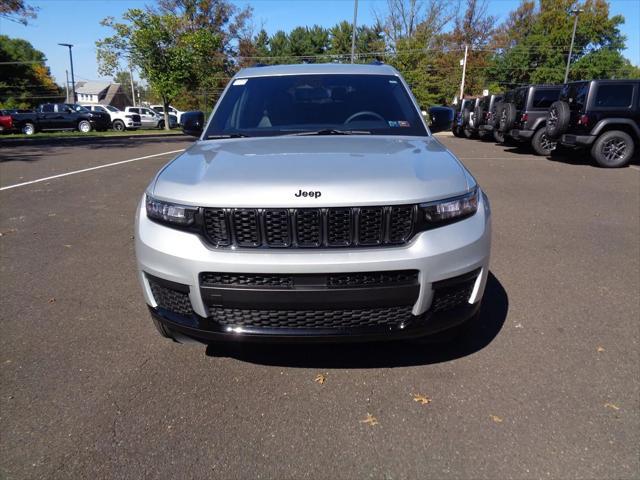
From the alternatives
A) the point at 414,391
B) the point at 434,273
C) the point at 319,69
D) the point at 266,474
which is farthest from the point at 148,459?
the point at 319,69

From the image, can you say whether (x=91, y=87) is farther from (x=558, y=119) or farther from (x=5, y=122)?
(x=558, y=119)

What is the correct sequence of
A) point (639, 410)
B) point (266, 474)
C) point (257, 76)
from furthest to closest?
1. point (257, 76)
2. point (639, 410)
3. point (266, 474)

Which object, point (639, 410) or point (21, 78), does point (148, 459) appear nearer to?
point (639, 410)

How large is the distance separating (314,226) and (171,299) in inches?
32.8

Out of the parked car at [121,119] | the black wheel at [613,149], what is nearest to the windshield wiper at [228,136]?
the black wheel at [613,149]

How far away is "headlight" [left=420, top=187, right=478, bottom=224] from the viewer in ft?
7.45

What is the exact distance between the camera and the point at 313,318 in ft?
7.46

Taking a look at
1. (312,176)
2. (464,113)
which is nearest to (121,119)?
(464,113)

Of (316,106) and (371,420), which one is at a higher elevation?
(316,106)

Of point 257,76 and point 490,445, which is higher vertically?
point 257,76

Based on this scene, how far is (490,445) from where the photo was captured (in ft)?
7.21


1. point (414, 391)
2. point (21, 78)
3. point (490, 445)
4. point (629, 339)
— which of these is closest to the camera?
point (490, 445)

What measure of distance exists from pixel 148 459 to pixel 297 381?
877mm

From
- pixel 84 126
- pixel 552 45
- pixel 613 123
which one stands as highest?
pixel 552 45
